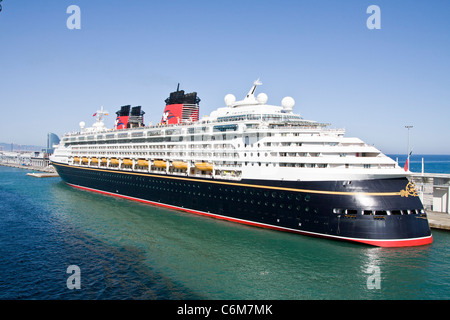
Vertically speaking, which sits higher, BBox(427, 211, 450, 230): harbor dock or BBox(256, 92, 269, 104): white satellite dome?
BBox(256, 92, 269, 104): white satellite dome

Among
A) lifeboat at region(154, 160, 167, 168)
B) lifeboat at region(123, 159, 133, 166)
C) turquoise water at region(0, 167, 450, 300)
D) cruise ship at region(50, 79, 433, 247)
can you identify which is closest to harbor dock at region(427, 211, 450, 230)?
turquoise water at region(0, 167, 450, 300)

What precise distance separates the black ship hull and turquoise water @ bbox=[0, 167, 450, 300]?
842 millimetres

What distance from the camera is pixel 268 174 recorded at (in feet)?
87.8

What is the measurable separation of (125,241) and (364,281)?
1657 centimetres

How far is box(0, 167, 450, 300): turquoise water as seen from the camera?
16453 millimetres

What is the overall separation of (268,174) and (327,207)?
553 cm

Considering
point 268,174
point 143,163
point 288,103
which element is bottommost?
point 268,174

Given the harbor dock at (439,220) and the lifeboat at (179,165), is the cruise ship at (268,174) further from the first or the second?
the harbor dock at (439,220)

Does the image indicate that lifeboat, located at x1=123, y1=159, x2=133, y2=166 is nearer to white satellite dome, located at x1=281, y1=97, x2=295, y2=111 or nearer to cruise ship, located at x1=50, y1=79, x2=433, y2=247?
cruise ship, located at x1=50, y1=79, x2=433, y2=247

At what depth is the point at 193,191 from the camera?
109 ft

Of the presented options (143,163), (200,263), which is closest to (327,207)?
(200,263)

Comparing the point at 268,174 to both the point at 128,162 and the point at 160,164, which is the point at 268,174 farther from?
the point at 128,162

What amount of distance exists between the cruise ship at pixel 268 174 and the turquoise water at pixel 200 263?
138 cm
